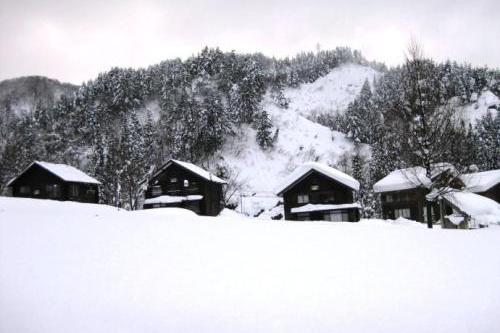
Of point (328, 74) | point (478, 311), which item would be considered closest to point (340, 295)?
point (478, 311)

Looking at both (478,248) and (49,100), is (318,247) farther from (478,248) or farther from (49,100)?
(49,100)

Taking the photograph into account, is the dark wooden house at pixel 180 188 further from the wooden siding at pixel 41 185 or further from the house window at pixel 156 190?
the wooden siding at pixel 41 185

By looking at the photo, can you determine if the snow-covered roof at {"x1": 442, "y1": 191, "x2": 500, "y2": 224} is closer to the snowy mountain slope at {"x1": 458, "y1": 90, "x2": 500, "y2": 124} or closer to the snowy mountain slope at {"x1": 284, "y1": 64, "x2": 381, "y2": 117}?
the snowy mountain slope at {"x1": 458, "y1": 90, "x2": 500, "y2": 124}

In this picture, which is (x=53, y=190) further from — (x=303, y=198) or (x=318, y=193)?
(x=318, y=193)

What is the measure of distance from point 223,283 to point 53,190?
1950 inches

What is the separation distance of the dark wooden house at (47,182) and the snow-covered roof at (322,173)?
29.1m

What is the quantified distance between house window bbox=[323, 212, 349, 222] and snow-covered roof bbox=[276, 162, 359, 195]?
10.7 ft

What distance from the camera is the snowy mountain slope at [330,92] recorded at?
152 metres

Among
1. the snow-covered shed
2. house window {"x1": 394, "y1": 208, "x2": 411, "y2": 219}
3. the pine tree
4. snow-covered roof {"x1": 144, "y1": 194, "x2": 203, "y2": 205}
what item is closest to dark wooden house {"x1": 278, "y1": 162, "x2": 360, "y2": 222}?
the snow-covered shed

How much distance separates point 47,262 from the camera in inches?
324

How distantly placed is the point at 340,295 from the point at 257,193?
6616 cm

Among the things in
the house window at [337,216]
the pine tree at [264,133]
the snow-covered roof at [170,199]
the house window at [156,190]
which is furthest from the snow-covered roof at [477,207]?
the pine tree at [264,133]

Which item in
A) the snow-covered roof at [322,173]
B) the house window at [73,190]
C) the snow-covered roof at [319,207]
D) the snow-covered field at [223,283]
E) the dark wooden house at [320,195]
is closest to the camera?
the snow-covered field at [223,283]

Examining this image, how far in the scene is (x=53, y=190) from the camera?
50062 mm
